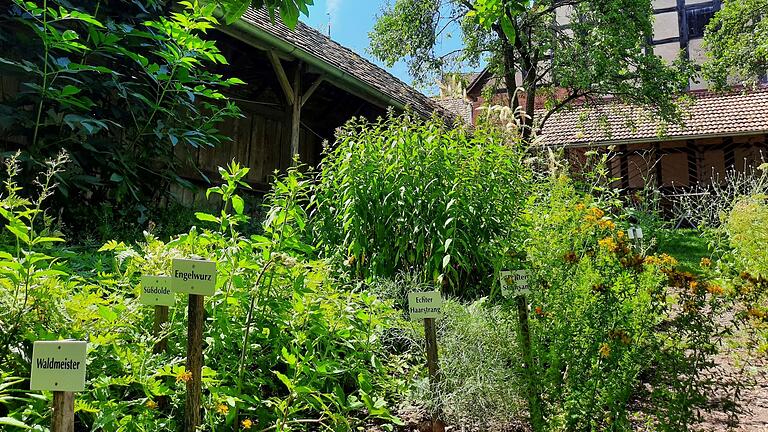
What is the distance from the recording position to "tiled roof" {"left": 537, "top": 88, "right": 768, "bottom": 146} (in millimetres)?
15336

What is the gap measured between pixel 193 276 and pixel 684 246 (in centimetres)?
974

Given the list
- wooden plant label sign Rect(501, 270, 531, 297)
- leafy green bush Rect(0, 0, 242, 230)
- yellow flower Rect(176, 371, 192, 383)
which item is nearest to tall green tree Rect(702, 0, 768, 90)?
leafy green bush Rect(0, 0, 242, 230)

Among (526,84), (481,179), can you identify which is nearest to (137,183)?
(481,179)

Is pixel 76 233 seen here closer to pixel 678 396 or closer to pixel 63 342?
pixel 63 342

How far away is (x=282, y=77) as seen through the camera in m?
6.56

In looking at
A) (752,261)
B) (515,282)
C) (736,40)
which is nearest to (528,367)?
(515,282)

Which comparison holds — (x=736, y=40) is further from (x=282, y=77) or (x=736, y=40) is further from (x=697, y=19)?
(x=282, y=77)

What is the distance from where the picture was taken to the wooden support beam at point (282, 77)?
6259 millimetres

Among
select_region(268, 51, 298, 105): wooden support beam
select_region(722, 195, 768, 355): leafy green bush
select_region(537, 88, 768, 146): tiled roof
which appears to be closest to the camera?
select_region(722, 195, 768, 355): leafy green bush

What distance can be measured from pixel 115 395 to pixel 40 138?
2.89 m

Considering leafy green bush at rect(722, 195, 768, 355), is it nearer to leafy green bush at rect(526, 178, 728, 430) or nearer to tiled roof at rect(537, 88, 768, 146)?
leafy green bush at rect(526, 178, 728, 430)

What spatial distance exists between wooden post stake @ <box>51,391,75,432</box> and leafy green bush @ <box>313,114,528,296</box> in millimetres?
2001

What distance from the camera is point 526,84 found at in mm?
12305

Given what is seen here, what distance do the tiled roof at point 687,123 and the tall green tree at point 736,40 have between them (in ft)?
4.96
